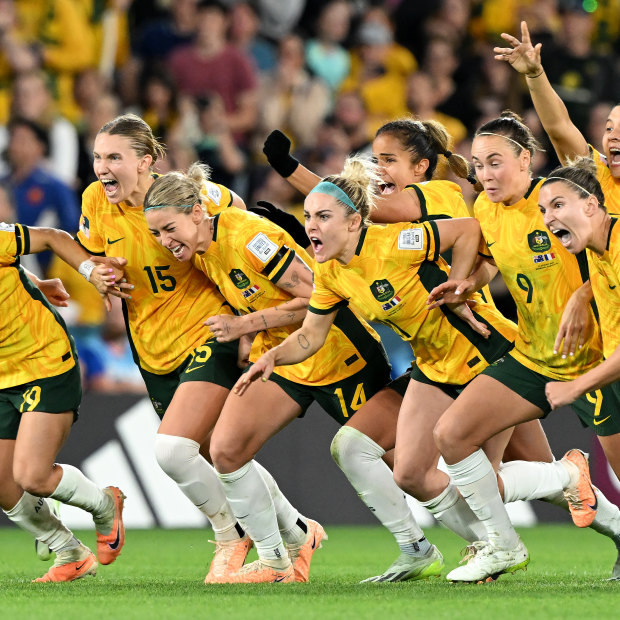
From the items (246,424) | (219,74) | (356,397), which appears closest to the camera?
(246,424)

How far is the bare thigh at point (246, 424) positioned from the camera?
603 cm

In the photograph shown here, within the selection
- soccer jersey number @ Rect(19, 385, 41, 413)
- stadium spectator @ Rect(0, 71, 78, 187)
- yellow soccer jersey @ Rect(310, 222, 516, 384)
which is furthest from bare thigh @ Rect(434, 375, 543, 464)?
stadium spectator @ Rect(0, 71, 78, 187)

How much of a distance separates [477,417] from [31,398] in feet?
7.64

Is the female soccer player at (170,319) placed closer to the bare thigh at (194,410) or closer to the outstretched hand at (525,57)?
the bare thigh at (194,410)

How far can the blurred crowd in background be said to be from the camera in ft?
35.4

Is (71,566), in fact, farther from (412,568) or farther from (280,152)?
(280,152)

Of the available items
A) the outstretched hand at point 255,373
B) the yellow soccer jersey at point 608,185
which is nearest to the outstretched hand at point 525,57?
the yellow soccer jersey at point 608,185

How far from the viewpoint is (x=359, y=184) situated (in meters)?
→ 5.88

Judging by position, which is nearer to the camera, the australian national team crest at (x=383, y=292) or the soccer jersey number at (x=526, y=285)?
the soccer jersey number at (x=526, y=285)

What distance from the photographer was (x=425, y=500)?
19.8 feet

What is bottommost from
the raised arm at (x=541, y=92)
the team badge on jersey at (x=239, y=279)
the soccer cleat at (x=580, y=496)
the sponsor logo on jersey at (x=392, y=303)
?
the soccer cleat at (x=580, y=496)

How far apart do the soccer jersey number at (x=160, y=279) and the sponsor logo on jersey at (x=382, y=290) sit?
3.94 feet

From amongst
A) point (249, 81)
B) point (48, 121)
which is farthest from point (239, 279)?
point (249, 81)

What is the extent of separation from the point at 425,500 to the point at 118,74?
7.18m
